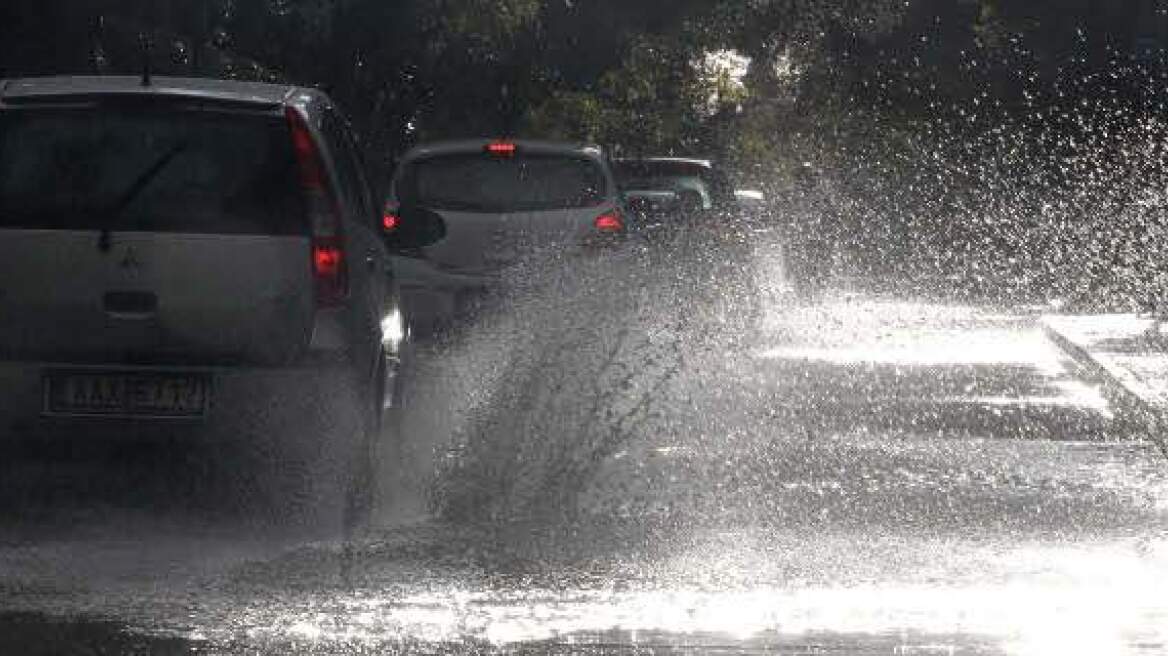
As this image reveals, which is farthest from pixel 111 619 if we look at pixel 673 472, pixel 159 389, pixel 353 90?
pixel 353 90

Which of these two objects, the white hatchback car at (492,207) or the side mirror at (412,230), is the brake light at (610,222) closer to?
the white hatchback car at (492,207)

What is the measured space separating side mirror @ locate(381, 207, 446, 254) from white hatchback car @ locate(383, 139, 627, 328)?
5.90m

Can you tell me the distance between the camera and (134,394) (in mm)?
9859

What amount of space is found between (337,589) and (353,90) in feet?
71.3

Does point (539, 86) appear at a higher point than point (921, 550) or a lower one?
higher

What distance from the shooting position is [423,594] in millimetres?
8859

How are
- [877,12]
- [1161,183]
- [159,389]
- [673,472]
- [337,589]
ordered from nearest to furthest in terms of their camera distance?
[337,589] → [159,389] → [673,472] → [1161,183] → [877,12]

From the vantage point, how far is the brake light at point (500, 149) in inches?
728

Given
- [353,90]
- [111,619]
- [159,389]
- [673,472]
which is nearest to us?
[111,619]

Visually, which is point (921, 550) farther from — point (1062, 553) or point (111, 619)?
point (111, 619)

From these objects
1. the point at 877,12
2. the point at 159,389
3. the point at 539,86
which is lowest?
the point at 159,389

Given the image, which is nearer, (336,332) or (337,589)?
(337,589)

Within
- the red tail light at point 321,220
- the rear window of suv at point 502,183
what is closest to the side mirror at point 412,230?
the red tail light at point 321,220

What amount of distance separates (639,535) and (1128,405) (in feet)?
22.4
